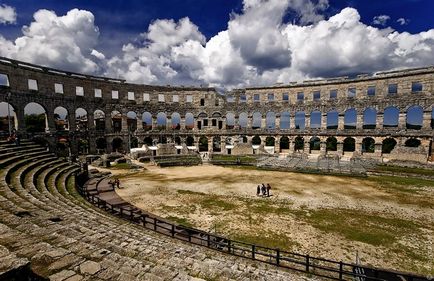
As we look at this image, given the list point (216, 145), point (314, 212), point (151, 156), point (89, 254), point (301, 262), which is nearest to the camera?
point (89, 254)

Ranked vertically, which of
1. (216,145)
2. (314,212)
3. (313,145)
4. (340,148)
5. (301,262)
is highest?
(340,148)

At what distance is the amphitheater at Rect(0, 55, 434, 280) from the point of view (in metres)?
7.19

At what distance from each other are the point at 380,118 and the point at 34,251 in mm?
52647

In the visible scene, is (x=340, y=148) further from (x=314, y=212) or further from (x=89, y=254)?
(x=89, y=254)

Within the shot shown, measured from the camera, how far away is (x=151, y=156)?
43.2 m

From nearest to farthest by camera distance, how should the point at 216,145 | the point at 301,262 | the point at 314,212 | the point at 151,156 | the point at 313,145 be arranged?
the point at 301,262, the point at 314,212, the point at 151,156, the point at 313,145, the point at 216,145

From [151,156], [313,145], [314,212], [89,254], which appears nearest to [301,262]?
[89,254]

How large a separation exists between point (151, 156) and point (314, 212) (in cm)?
3276

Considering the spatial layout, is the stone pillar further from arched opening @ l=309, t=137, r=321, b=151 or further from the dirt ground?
the dirt ground

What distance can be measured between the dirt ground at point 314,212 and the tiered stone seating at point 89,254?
525 centimetres

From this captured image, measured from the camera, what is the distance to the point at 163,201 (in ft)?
64.5

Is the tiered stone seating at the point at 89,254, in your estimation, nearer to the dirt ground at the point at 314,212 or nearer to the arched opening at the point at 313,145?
the dirt ground at the point at 314,212

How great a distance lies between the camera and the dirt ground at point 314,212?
12102 millimetres

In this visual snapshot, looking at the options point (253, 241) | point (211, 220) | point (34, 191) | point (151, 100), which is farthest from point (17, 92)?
point (253, 241)
